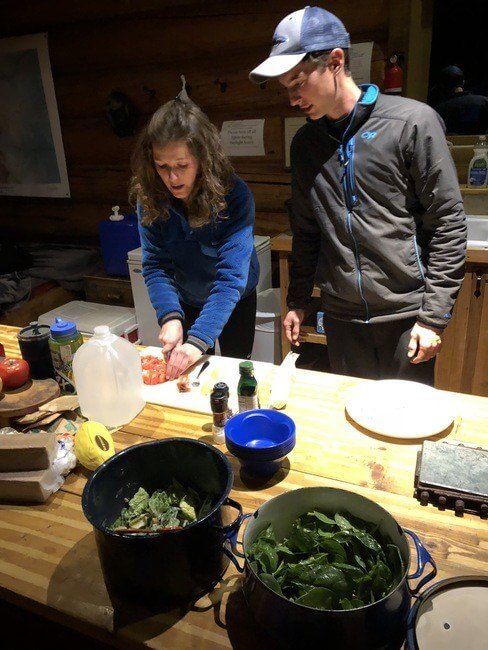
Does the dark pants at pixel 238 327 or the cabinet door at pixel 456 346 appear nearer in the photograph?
the dark pants at pixel 238 327

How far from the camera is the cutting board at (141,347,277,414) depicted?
56.6 inches

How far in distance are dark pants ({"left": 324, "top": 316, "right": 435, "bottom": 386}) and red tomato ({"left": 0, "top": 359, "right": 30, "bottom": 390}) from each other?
1078 mm

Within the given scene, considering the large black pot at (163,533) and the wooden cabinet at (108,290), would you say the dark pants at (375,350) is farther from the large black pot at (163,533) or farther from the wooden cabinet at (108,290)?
the wooden cabinet at (108,290)

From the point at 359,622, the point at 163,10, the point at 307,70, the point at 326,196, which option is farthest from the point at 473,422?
the point at 163,10

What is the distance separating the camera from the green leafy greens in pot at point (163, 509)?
963mm

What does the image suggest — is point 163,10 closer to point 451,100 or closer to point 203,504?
point 451,100

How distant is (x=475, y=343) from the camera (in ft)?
8.36

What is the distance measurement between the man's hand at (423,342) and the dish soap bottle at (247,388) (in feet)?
2.07

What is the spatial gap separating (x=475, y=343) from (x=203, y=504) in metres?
1.98

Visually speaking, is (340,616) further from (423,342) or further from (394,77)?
(394,77)

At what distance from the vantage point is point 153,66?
11.1 feet

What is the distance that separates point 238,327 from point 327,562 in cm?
142

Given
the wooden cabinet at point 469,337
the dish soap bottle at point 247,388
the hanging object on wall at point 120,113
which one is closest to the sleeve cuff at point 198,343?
the dish soap bottle at point 247,388

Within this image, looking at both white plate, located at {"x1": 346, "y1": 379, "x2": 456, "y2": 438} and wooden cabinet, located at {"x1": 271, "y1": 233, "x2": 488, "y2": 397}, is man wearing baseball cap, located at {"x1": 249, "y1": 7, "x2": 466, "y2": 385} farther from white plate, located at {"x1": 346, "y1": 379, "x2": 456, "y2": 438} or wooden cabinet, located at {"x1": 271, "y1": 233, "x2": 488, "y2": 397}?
wooden cabinet, located at {"x1": 271, "y1": 233, "x2": 488, "y2": 397}
